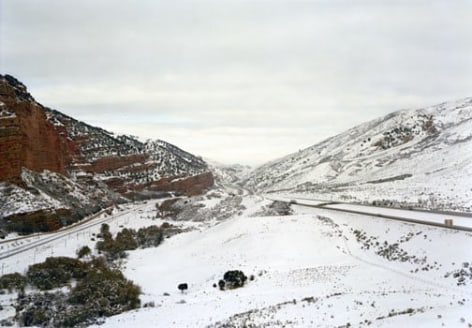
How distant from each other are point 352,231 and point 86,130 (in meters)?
76.7

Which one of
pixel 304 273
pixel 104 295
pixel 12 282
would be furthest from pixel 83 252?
pixel 304 273

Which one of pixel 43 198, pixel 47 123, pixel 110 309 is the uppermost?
pixel 47 123

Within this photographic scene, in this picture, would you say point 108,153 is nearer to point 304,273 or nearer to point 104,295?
point 104,295

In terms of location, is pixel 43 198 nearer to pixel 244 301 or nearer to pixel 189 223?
pixel 189 223

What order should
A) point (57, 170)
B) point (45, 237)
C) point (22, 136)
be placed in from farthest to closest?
1. point (57, 170)
2. point (22, 136)
3. point (45, 237)

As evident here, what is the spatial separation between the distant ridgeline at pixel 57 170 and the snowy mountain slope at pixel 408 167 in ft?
126

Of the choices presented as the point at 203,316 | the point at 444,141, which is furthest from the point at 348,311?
the point at 444,141

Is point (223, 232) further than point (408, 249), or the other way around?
point (223, 232)

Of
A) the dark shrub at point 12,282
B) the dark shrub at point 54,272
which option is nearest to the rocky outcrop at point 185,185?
the dark shrub at point 54,272

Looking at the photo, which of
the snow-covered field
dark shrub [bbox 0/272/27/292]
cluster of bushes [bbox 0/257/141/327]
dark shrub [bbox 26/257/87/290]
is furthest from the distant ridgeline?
dark shrub [bbox 0/272/27/292]

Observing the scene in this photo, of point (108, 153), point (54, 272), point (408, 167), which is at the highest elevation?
point (108, 153)

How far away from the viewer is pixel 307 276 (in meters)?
29.8

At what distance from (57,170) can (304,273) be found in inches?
1957

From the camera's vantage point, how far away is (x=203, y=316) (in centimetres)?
2327
